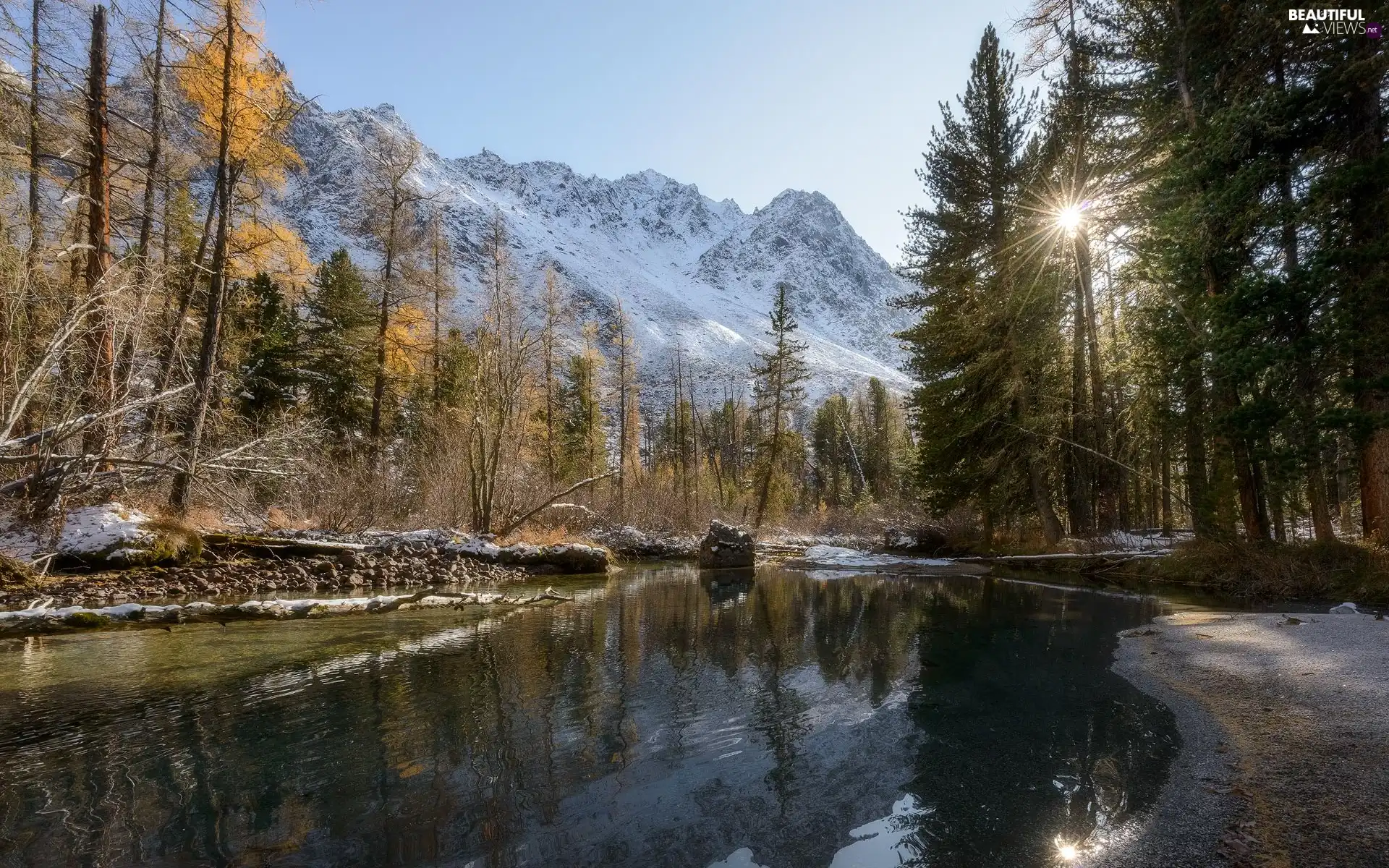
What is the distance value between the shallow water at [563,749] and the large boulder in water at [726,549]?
10.2m

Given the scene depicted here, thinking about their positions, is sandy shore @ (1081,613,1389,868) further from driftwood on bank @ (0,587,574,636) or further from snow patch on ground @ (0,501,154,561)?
snow patch on ground @ (0,501,154,561)

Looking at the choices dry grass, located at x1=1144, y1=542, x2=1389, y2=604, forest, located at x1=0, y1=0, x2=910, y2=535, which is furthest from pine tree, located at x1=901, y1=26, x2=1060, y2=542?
forest, located at x1=0, y1=0, x2=910, y2=535

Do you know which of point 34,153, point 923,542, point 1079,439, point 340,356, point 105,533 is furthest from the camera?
point 923,542

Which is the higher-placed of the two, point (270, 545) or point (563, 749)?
point (270, 545)

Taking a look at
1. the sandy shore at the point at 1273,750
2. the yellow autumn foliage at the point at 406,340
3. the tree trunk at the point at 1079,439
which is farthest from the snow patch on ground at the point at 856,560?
the yellow autumn foliage at the point at 406,340

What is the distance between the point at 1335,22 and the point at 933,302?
33.7 feet

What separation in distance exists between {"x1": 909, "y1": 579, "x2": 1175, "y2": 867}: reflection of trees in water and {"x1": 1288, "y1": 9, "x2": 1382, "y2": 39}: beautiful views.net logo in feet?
29.3

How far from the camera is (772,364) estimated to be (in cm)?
3019

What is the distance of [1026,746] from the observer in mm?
3648

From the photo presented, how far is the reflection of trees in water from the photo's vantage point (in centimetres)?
268

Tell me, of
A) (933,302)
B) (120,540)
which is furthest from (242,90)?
(933,302)

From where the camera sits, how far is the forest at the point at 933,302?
27.5 feet

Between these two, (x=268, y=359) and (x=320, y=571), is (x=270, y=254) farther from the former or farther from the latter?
(x=268, y=359)

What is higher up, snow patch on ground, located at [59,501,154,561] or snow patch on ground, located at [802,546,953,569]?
snow patch on ground, located at [59,501,154,561]
